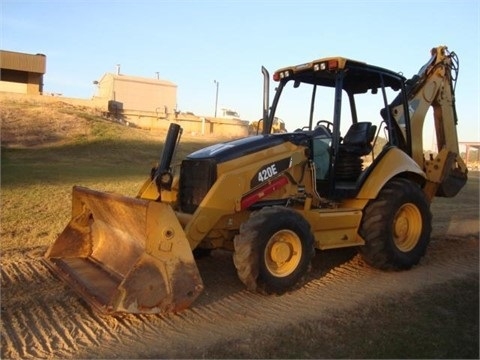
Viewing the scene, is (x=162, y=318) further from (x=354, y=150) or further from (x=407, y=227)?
(x=407, y=227)

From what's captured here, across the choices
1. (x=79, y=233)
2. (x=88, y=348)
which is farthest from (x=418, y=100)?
(x=88, y=348)

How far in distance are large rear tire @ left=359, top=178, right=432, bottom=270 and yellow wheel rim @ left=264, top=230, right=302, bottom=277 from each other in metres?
1.32

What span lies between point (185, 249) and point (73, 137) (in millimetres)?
20302

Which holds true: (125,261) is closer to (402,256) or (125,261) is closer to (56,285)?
(56,285)

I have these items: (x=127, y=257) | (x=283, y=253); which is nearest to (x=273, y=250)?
(x=283, y=253)

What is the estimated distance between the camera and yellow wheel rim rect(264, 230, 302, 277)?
554cm

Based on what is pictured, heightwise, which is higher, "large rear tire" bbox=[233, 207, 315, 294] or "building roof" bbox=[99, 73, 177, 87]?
"building roof" bbox=[99, 73, 177, 87]

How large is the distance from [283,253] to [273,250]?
0.46 feet

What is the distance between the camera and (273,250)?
5.55 metres

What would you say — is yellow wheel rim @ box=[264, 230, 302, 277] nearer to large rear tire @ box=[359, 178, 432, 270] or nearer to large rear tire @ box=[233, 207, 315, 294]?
large rear tire @ box=[233, 207, 315, 294]

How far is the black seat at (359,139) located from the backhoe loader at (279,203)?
0.02 meters

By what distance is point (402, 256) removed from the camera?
6.74 m

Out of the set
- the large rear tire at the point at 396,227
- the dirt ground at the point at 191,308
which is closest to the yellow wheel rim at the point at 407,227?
the large rear tire at the point at 396,227

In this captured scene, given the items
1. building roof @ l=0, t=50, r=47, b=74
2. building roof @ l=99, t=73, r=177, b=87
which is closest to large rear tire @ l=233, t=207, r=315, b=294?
building roof @ l=0, t=50, r=47, b=74
